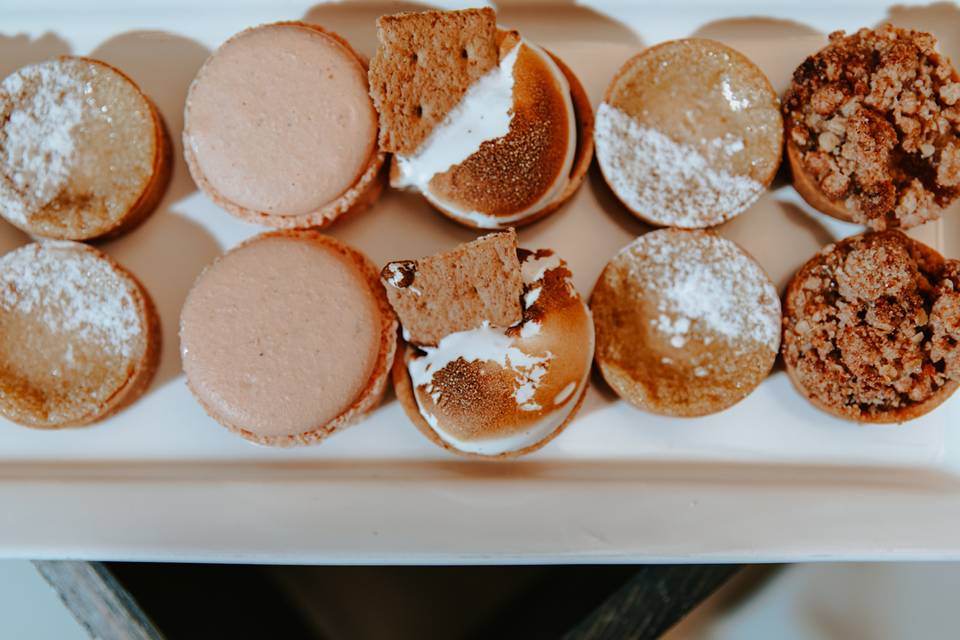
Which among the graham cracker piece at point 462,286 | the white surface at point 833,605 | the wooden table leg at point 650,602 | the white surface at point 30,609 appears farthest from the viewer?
the white surface at point 30,609

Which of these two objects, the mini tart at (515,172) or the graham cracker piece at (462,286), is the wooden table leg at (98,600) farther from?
the mini tart at (515,172)

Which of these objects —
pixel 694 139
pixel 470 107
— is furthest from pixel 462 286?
pixel 694 139

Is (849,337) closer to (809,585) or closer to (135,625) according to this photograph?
(809,585)

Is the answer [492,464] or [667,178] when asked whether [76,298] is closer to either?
[492,464]

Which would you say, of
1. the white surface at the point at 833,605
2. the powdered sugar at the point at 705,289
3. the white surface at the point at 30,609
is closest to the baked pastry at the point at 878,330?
the powdered sugar at the point at 705,289

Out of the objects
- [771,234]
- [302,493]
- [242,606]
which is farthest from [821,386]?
[242,606]
